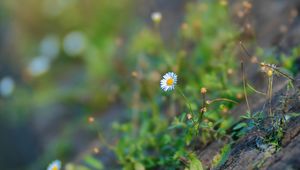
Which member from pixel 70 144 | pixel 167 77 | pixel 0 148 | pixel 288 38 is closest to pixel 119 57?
pixel 70 144

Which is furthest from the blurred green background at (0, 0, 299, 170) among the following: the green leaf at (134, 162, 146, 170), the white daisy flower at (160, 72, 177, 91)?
the white daisy flower at (160, 72, 177, 91)

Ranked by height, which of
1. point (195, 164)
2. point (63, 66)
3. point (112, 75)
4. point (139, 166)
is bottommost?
point (195, 164)

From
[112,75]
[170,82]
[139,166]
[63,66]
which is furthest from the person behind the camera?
[63,66]

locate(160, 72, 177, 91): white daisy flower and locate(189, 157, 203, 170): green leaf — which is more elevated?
locate(160, 72, 177, 91): white daisy flower

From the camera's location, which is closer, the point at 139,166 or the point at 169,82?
the point at 169,82

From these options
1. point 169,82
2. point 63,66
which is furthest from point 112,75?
point 169,82

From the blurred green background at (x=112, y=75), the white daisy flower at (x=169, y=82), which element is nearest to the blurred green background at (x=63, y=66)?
the blurred green background at (x=112, y=75)

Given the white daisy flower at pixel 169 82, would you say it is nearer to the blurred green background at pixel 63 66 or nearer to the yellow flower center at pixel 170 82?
the yellow flower center at pixel 170 82

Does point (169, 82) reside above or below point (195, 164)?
above

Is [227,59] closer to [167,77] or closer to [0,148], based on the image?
[167,77]

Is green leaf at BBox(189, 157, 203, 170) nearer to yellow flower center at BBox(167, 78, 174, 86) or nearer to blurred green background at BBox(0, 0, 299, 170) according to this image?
blurred green background at BBox(0, 0, 299, 170)

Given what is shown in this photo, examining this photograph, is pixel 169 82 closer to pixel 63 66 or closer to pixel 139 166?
pixel 139 166

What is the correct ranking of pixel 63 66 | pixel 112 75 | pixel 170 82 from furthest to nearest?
pixel 63 66 → pixel 112 75 → pixel 170 82
